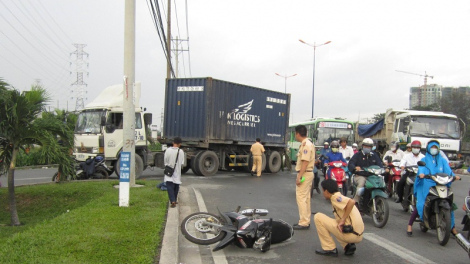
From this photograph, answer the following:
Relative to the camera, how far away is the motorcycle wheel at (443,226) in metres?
5.94

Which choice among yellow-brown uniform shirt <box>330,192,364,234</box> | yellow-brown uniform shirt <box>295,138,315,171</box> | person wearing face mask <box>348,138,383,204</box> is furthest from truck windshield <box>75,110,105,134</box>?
yellow-brown uniform shirt <box>330,192,364,234</box>

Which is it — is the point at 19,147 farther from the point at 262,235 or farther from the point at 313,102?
the point at 313,102

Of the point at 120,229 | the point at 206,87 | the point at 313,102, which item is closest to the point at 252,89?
the point at 206,87

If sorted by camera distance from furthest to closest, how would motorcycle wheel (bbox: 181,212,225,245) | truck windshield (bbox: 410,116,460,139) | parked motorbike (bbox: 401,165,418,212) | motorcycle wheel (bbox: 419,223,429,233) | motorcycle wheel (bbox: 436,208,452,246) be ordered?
1. truck windshield (bbox: 410,116,460,139)
2. parked motorbike (bbox: 401,165,418,212)
3. motorcycle wheel (bbox: 419,223,429,233)
4. motorcycle wheel (bbox: 436,208,452,246)
5. motorcycle wheel (bbox: 181,212,225,245)

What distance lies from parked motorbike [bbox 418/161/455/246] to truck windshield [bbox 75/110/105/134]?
34.6 feet

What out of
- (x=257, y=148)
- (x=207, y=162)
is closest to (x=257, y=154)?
(x=257, y=148)

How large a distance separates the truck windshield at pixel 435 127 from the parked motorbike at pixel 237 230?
1379 cm

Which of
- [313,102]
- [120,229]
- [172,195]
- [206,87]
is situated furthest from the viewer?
[313,102]

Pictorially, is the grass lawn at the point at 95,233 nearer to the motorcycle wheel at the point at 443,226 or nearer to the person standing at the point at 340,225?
the person standing at the point at 340,225

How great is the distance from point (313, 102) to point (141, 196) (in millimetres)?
32109

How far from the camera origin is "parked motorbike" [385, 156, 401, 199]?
→ 33.7ft

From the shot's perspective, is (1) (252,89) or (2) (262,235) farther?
(1) (252,89)

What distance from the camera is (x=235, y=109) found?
17.2 m

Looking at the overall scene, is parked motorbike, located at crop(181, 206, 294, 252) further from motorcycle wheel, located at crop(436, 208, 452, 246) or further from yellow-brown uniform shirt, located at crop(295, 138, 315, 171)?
motorcycle wheel, located at crop(436, 208, 452, 246)
